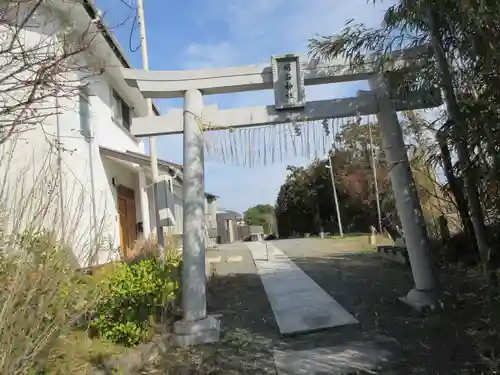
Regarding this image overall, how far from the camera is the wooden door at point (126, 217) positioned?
12.8m

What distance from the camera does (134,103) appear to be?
1524 cm

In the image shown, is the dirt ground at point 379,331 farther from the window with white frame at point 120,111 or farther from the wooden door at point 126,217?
the window with white frame at point 120,111

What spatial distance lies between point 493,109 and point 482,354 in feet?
7.59

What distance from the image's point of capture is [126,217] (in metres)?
13.6

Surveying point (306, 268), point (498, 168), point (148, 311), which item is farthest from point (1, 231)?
point (306, 268)

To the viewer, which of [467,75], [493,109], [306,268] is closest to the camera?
[493,109]

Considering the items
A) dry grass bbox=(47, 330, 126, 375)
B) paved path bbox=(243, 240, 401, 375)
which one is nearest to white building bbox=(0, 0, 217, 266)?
dry grass bbox=(47, 330, 126, 375)

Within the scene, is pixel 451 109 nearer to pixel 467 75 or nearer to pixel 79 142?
pixel 467 75

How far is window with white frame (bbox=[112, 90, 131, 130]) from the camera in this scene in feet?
42.6

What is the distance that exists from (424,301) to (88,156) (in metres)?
7.39

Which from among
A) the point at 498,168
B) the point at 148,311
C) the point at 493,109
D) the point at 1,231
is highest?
the point at 493,109

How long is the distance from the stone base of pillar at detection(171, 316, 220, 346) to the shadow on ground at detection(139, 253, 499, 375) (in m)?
0.16

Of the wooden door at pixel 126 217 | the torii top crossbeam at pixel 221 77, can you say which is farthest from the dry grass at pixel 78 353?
the wooden door at pixel 126 217

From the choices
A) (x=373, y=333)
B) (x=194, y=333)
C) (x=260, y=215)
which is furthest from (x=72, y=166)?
(x=260, y=215)
